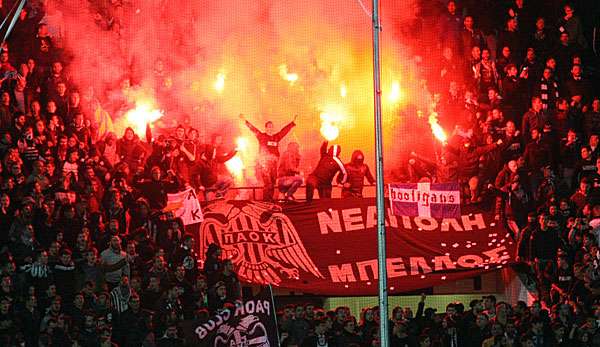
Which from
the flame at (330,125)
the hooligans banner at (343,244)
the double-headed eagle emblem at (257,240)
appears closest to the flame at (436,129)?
the flame at (330,125)

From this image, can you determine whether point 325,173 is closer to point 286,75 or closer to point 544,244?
point 286,75

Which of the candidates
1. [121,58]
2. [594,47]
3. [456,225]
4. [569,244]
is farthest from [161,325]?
[594,47]

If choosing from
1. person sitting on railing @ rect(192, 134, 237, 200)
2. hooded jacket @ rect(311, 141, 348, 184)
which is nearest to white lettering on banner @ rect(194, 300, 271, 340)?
person sitting on railing @ rect(192, 134, 237, 200)

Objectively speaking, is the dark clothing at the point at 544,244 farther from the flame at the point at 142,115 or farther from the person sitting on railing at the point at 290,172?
the flame at the point at 142,115

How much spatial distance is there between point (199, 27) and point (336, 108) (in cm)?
262

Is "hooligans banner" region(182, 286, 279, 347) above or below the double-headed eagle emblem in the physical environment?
below

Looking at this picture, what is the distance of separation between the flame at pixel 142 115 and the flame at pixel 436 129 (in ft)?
Result: 13.6

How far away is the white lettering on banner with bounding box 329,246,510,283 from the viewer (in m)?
16.1

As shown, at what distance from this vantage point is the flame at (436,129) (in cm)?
1902

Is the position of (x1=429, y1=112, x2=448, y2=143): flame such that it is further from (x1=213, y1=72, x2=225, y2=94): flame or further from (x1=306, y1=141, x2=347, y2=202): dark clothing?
(x1=213, y1=72, x2=225, y2=94): flame

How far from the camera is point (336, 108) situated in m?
20.5

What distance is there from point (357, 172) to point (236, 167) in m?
2.07

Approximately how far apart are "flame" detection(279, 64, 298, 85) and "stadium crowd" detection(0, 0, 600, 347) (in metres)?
1.72

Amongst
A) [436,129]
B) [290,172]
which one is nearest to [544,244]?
[436,129]
